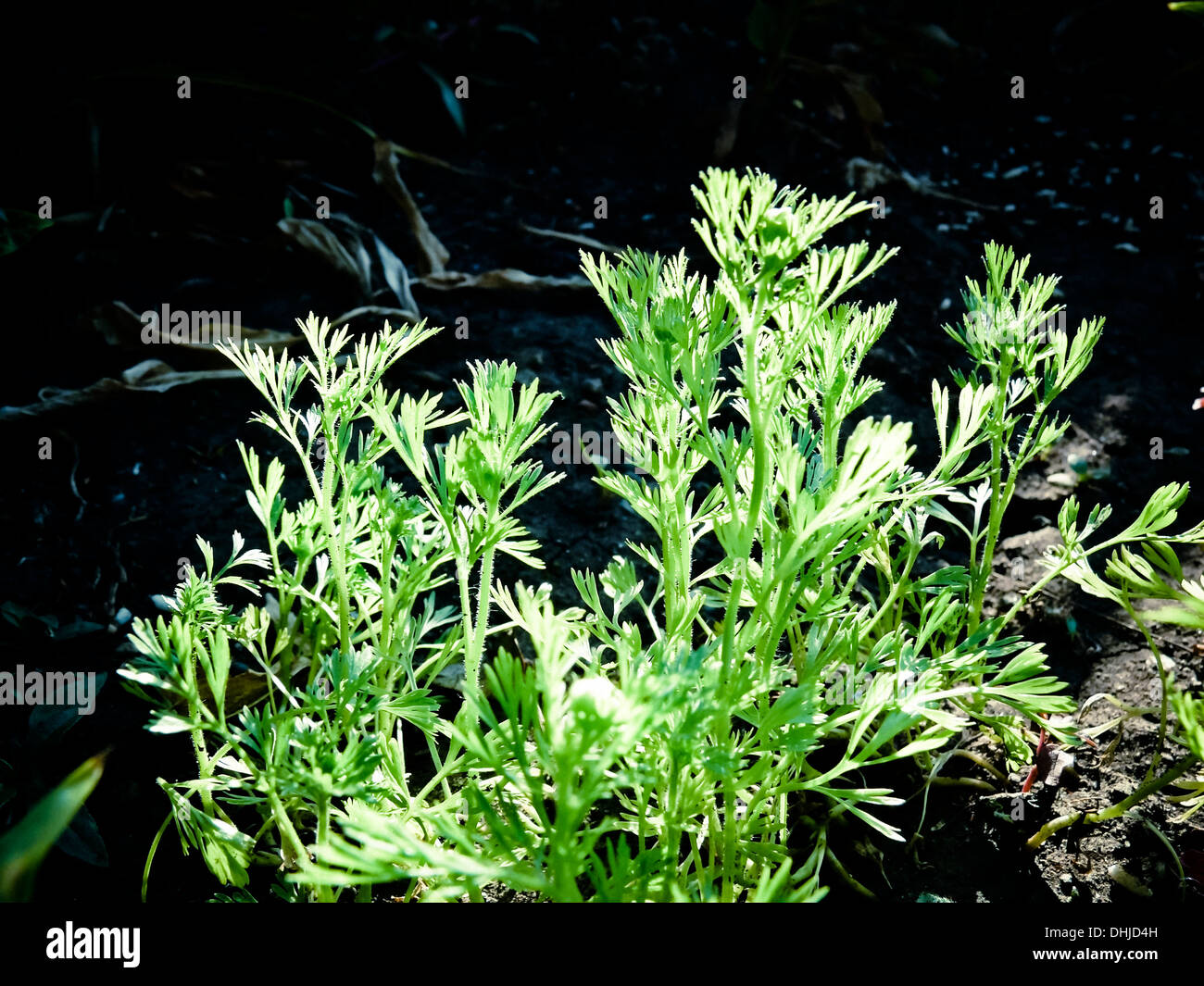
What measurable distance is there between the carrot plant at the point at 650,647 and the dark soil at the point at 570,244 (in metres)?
0.18

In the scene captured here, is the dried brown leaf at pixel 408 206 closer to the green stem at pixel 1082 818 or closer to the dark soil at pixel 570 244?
the dark soil at pixel 570 244

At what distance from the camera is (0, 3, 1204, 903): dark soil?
1.29m

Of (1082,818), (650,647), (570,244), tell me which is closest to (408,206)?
(570,244)

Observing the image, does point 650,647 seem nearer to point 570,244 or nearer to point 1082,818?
point 1082,818

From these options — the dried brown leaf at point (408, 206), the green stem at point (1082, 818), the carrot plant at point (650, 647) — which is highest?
the dried brown leaf at point (408, 206)

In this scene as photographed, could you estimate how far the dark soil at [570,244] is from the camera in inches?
50.8

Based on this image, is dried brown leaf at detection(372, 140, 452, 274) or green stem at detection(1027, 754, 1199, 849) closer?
green stem at detection(1027, 754, 1199, 849)

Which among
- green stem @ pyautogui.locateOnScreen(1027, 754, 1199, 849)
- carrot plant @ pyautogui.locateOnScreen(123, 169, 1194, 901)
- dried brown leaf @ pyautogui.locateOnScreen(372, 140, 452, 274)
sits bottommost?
green stem @ pyautogui.locateOnScreen(1027, 754, 1199, 849)

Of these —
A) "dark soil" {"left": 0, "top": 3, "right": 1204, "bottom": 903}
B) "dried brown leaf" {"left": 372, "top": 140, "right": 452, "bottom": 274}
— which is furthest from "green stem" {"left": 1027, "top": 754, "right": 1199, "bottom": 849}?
"dried brown leaf" {"left": 372, "top": 140, "right": 452, "bottom": 274}

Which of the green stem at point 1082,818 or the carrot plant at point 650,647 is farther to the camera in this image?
the green stem at point 1082,818

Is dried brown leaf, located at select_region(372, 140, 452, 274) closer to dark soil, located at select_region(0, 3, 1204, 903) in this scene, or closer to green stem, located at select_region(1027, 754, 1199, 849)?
dark soil, located at select_region(0, 3, 1204, 903)

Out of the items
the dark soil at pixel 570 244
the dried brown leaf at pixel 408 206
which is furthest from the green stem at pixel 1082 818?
the dried brown leaf at pixel 408 206

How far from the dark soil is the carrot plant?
0.18 meters

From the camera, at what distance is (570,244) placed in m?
2.58
